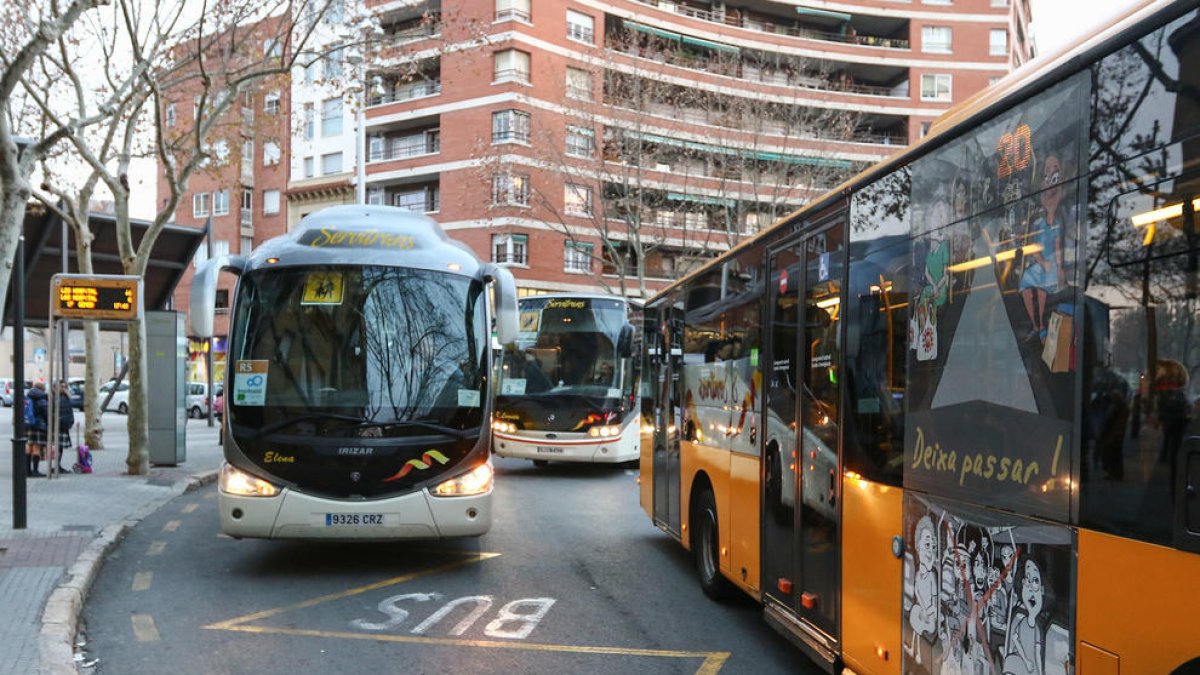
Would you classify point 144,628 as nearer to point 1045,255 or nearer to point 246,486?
point 246,486

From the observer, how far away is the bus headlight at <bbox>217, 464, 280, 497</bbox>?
7.98 meters

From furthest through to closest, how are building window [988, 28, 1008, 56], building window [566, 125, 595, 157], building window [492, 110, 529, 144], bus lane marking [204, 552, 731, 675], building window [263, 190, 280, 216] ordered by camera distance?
building window [263, 190, 280, 216] → building window [988, 28, 1008, 56] → building window [492, 110, 529, 144] → building window [566, 125, 595, 157] → bus lane marking [204, 552, 731, 675]

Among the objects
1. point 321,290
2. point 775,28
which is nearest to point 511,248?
point 775,28

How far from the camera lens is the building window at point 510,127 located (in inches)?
1682

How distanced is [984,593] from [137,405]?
15047 millimetres

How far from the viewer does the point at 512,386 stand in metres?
17.1

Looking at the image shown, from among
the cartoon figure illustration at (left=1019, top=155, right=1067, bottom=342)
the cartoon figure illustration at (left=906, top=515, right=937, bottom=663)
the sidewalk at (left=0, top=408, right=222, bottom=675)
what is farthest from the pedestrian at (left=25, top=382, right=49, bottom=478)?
the cartoon figure illustration at (left=1019, top=155, right=1067, bottom=342)

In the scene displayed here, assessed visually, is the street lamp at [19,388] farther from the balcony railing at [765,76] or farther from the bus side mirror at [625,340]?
the balcony railing at [765,76]

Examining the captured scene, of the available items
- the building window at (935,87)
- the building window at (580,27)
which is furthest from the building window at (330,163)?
the building window at (935,87)

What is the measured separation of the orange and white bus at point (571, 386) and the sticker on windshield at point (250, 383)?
8.61 metres

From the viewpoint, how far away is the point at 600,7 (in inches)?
1791

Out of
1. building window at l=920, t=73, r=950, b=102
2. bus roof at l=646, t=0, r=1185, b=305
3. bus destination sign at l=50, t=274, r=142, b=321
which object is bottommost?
bus destination sign at l=50, t=274, r=142, b=321

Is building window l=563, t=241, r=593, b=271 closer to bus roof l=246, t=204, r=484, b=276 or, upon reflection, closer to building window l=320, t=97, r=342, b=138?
building window l=320, t=97, r=342, b=138

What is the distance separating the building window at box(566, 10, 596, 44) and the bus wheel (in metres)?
39.7
